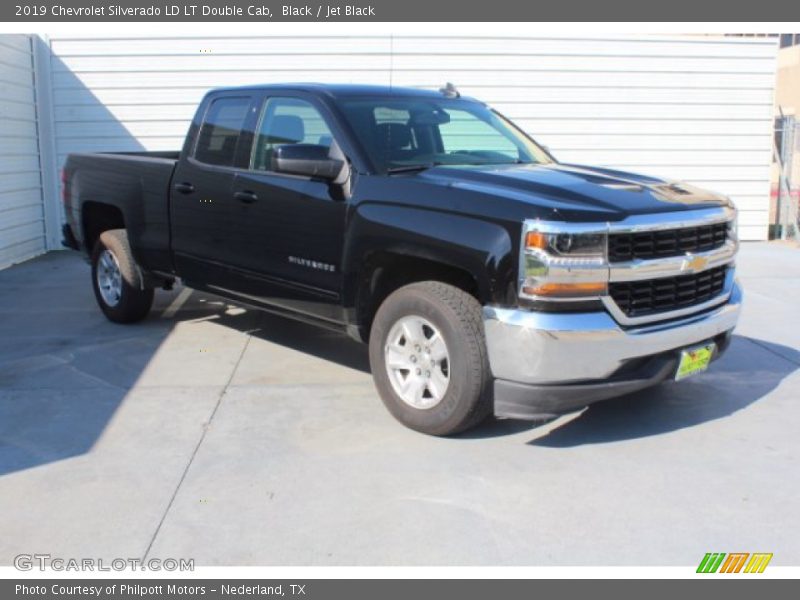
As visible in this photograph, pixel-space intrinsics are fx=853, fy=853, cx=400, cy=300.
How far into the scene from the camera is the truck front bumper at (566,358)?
13.7 ft

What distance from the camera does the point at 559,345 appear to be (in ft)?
13.7

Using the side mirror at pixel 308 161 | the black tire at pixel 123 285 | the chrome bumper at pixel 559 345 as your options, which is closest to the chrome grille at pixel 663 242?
the chrome bumper at pixel 559 345

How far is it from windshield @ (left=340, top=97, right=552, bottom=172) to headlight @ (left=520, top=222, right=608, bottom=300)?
4.20 ft

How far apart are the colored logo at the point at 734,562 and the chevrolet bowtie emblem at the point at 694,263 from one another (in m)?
1.60

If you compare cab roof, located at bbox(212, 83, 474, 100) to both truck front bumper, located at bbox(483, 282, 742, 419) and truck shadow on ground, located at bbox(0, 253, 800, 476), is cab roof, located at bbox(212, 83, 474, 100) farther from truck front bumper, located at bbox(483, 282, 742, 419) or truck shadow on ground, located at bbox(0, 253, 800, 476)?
truck front bumper, located at bbox(483, 282, 742, 419)

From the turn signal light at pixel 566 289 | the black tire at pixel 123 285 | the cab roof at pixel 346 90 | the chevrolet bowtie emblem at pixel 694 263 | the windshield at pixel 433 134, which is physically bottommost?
the black tire at pixel 123 285

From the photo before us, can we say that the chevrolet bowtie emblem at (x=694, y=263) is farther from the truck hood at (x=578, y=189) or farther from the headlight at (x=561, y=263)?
the headlight at (x=561, y=263)

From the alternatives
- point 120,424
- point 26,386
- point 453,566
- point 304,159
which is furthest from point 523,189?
point 26,386

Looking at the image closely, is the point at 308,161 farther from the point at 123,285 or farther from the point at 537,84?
the point at 537,84

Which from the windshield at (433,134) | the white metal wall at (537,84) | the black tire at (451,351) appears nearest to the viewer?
the black tire at (451,351)

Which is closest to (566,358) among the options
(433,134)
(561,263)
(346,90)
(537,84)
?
(561,263)

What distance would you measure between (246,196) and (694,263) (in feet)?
9.52

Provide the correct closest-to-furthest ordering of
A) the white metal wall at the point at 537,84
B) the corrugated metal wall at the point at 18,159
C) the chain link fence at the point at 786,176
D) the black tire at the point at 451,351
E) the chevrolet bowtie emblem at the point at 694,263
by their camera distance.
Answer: the black tire at the point at 451,351, the chevrolet bowtie emblem at the point at 694,263, the corrugated metal wall at the point at 18,159, the white metal wall at the point at 537,84, the chain link fence at the point at 786,176

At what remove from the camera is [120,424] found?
16.6 ft
